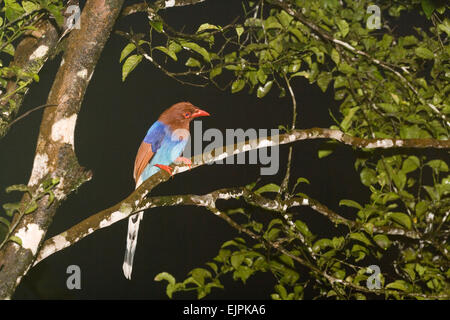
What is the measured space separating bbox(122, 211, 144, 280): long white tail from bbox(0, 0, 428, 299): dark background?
0.8 inches

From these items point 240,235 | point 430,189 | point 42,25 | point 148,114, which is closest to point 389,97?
point 430,189

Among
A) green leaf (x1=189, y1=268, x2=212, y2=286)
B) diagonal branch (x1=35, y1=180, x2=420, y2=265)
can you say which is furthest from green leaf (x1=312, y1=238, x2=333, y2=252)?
green leaf (x1=189, y1=268, x2=212, y2=286)

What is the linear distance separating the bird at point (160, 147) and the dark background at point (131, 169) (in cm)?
3

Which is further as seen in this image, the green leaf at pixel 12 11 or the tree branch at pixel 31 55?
the tree branch at pixel 31 55

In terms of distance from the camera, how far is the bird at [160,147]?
1.69 metres

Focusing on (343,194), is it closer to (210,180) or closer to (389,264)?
(389,264)

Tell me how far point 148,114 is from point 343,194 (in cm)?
98

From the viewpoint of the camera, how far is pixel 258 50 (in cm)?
184

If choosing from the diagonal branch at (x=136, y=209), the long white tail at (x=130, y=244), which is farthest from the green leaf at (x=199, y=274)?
the diagonal branch at (x=136, y=209)

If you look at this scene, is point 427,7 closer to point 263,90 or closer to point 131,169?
point 263,90

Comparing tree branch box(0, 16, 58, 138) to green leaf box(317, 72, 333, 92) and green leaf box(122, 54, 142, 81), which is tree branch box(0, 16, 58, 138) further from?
green leaf box(317, 72, 333, 92)

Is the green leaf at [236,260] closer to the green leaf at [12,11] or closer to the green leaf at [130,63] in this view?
the green leaf at [130,63]

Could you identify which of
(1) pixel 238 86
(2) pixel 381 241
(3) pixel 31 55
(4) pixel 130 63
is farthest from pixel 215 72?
(2) pixel 381 241

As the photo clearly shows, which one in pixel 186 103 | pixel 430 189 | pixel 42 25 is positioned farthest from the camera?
pixel 186 103
